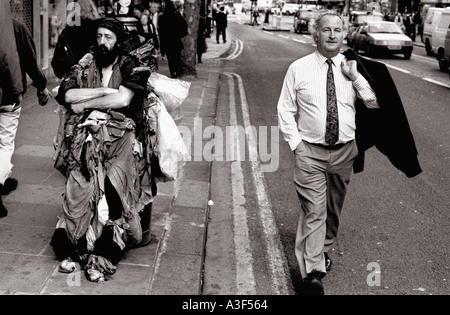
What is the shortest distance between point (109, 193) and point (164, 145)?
0.56 meters

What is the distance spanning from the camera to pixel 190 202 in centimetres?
698

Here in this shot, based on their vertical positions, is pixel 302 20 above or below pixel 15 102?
below

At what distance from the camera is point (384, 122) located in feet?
16.2

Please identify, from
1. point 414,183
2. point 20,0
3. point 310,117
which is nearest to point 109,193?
point 310,117

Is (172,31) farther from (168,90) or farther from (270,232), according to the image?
(168,90)

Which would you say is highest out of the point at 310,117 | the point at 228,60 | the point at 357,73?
the point at 357,73

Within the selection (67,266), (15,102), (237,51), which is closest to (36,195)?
(15,102)

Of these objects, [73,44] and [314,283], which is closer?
[314,283]

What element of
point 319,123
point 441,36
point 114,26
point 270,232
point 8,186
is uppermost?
point 114,26

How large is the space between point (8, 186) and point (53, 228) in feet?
4.12

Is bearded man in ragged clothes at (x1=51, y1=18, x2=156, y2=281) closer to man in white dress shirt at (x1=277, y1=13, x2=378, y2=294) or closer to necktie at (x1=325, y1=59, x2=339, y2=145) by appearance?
man in white dress shirt at (x1=277, y1=13, x2=378, y2=294)

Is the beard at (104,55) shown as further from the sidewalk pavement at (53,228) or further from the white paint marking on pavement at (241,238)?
the white paint marking on pavement at (241,238)

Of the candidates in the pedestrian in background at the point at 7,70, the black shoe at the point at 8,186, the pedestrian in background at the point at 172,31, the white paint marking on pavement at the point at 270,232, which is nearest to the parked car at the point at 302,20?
the pedestrian in background at the point at 172,31
